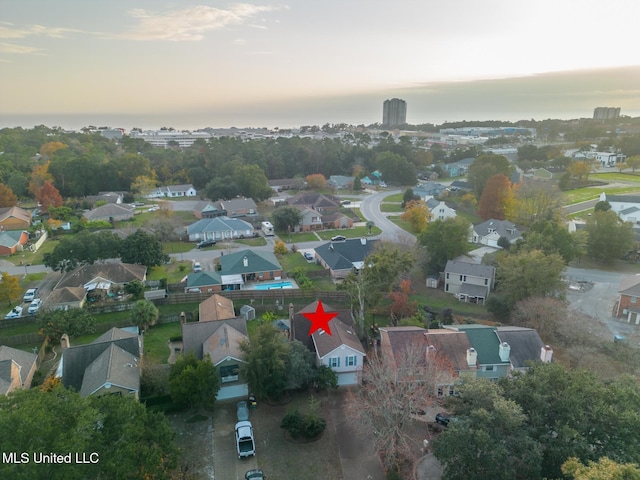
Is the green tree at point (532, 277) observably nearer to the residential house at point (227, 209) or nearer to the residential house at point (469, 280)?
the residential house at point (469, 280)

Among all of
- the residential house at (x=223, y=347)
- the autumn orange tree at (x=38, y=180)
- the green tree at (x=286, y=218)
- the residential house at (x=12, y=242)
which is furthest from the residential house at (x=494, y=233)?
the autumn orange tree at (x=38, y=180)

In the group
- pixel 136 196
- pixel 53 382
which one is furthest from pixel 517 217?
pixel 136 196

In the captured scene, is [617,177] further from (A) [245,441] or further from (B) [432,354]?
(A) [245,441]

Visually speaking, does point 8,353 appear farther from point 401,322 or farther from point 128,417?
point 401,322

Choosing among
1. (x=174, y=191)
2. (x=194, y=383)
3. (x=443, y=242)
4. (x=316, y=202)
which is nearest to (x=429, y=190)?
(x=316, y=202)

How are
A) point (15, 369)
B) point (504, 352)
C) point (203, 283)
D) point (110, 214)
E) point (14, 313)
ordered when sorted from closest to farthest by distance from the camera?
point (15, 369)
point (504, 352)
point (14, 313)
point (203, 283)
point (110, 214)
